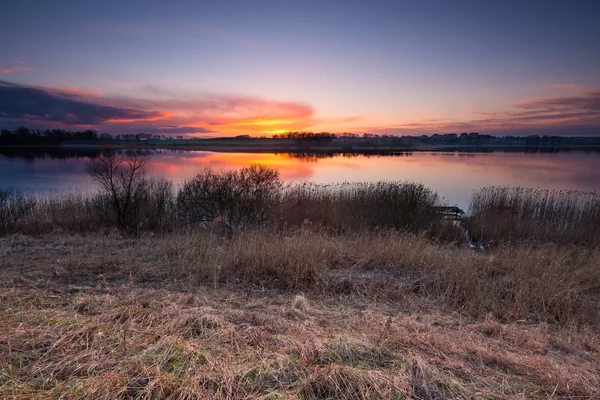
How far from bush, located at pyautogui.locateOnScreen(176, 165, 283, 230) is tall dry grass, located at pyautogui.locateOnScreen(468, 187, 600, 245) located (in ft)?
30.5

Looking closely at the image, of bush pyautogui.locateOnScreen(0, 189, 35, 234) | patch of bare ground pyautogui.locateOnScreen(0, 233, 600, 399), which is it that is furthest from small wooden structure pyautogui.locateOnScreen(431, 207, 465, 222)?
bush pyautogui.locateOnScreen(0, 189, 35, 234)

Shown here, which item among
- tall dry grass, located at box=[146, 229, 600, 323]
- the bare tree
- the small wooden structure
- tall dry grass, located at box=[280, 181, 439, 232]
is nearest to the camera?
tall dry grass, located at box=[146, 229, 600, 323]

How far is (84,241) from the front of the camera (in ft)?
30.4

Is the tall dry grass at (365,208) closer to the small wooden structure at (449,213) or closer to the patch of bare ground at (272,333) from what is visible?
the small wooden structure at (449,213)

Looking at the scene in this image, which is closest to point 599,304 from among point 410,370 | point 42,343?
point 410,370

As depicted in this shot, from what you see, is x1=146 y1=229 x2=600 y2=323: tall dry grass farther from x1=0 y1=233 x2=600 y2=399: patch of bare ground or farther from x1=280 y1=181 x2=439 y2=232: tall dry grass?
x1=280 y1=181 x2=439 y2=232: tall dry grass

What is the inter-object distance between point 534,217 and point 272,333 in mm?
16056

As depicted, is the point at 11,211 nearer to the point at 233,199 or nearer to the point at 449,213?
the point at 233,199

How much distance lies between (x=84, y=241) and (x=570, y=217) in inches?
755

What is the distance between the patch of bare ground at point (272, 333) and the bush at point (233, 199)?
5236 millimetres

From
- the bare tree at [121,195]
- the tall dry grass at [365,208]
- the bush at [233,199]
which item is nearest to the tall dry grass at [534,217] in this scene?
the tall dry grass at [365,208]

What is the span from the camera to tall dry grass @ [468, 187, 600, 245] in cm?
1396

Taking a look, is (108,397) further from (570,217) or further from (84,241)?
(570,217)

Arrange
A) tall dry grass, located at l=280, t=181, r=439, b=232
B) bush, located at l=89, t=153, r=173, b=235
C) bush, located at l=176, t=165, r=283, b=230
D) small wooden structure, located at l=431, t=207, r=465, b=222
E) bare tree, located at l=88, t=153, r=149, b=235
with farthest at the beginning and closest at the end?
small wooden structure, located at l=431, t=207, r=465, b=222 < tall dry grass, located at l=280, t=181, r=439, b=232 < bush, located at l=89, t=153, r=173, b=235 < bare tree, located at l=88, t=153, r=149, b=235 < bush, located at l=176, t=165, r=283, b=230
